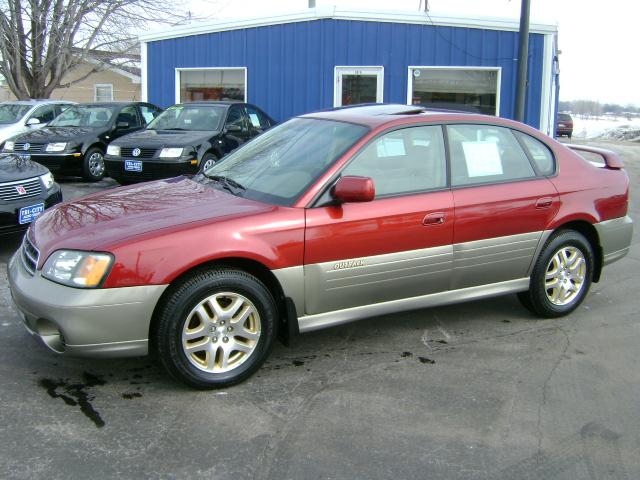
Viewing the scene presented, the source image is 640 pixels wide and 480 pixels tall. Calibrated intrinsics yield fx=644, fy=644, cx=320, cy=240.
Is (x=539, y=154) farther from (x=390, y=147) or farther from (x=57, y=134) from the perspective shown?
(x=57, y=134)

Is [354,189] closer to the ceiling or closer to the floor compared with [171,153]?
closer to the ceiling

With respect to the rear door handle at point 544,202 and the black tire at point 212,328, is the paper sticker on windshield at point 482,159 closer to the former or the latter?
the rear door handle at point 544,202

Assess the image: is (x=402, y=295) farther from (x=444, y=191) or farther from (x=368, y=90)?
(x=368, y=90)

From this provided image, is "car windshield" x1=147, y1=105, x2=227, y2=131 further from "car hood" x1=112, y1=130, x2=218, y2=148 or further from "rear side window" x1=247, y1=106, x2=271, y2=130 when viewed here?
"rear side window" x1=247, y1=106, x2=271, y2=130

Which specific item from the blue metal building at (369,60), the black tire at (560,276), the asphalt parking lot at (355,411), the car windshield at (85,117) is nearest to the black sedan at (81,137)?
the car windshield at (85,117)

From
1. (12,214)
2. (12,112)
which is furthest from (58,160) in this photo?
(12,214)

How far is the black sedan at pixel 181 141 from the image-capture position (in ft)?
32.1

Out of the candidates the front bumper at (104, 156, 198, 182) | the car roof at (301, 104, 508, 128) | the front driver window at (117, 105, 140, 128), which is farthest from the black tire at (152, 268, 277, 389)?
the front driver window at (117, 105, 140, 128)

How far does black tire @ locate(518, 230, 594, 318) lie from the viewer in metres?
4.73

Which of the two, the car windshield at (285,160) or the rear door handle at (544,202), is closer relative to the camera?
the car windshield at (285,160)

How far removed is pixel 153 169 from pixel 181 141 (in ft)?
1.99

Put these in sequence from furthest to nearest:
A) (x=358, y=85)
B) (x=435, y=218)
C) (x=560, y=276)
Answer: (x=358, y=85)
(x=560, y=276)
(x=435, y=218)

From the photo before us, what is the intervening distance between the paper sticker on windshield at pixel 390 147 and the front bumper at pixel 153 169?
6.01 m

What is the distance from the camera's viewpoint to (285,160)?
4.25 m
